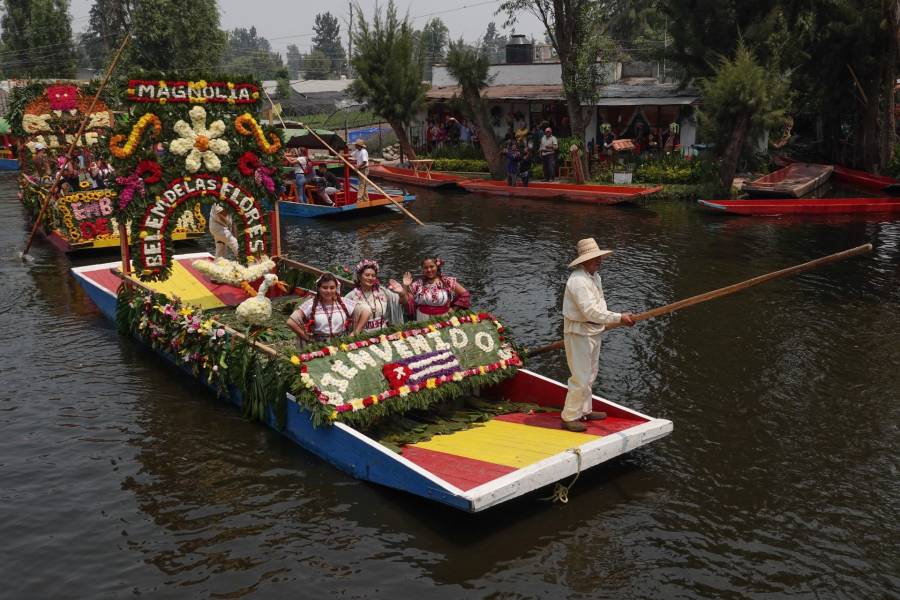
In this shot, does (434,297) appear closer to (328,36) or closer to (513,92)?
(513,92)

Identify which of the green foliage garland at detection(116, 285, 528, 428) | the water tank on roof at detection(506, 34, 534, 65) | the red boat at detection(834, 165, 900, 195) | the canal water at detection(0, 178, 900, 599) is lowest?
the canal water at detection(0, 178, 900, 599)

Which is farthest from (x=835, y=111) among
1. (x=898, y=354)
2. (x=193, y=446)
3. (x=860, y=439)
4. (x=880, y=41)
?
(x=193, y=446)

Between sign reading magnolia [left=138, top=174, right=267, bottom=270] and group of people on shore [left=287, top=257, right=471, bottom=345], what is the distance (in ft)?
12.4

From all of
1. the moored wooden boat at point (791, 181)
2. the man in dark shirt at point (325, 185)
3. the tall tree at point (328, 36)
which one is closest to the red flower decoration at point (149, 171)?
the man in dark shirt at point (325, 185)

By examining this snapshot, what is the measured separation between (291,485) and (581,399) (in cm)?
326

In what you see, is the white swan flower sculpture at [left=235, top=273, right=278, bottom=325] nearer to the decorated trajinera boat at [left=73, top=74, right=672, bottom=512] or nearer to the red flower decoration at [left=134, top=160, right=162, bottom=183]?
the decorated trajinera boat at [left=73, top=74, right=672, bottom=512]

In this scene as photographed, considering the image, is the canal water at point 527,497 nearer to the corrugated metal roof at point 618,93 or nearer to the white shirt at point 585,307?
the white shirt at point 585,307

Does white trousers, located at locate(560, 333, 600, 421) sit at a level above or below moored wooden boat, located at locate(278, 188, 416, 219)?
below

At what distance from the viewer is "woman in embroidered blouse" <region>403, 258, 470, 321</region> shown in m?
10.9

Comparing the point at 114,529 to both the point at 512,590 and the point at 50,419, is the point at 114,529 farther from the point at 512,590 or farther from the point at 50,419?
the point at 512,590

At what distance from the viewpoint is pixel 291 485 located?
8.97 meters

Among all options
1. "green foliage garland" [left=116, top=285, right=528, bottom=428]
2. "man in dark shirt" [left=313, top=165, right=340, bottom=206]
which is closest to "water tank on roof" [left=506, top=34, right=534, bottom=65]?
"man in dark shirt" [left=313, top=165, right=340, bottom=206]

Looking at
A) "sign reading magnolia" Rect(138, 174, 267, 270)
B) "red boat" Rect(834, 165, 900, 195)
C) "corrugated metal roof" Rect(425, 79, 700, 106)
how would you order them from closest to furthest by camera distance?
1. "sign reading magnolia" Rect(138, 174, 267, 270)
2. "red boat" Rect(834, 165, 900, 195)
3. "corrugated metal roof" Rect(425, 79, 700, 106)

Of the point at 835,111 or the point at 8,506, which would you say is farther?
the point at 835,111
